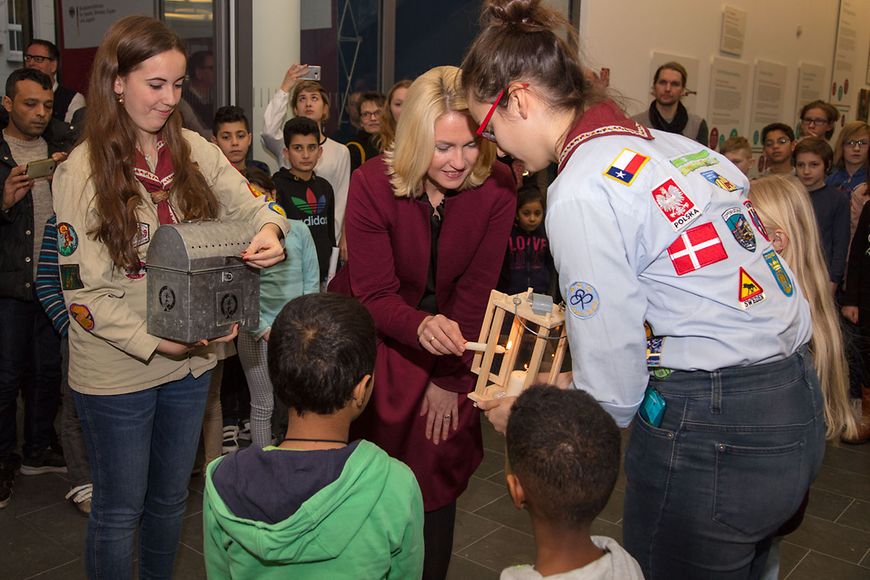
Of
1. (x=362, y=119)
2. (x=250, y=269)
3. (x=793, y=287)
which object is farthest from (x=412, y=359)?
(x=362, y=119)

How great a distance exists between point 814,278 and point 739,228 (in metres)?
0.70

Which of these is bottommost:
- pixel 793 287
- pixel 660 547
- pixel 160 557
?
pixel 160 557

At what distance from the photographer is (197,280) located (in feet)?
6.57

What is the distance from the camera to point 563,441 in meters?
→ 1.37

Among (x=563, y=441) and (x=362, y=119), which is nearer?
(x=563, y=441)

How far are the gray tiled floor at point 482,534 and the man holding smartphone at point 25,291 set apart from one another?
0.61ft

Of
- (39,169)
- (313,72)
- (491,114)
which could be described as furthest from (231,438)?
(491,114)

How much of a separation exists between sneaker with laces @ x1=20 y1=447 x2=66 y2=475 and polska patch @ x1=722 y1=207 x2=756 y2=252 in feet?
11.4

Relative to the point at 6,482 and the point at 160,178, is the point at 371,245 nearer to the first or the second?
the point at 160,178

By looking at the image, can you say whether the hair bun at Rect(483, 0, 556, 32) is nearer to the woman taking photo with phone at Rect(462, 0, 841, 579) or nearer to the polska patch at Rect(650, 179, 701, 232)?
the woman taking photo with phone at Rect(462, 0, 841, 579)

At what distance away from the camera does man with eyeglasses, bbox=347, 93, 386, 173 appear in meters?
5.66

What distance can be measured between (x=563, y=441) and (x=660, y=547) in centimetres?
44

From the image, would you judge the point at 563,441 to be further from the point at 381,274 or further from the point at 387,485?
the point at 381,274

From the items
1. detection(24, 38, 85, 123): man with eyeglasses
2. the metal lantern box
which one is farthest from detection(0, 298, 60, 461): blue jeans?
the metal lantern box
